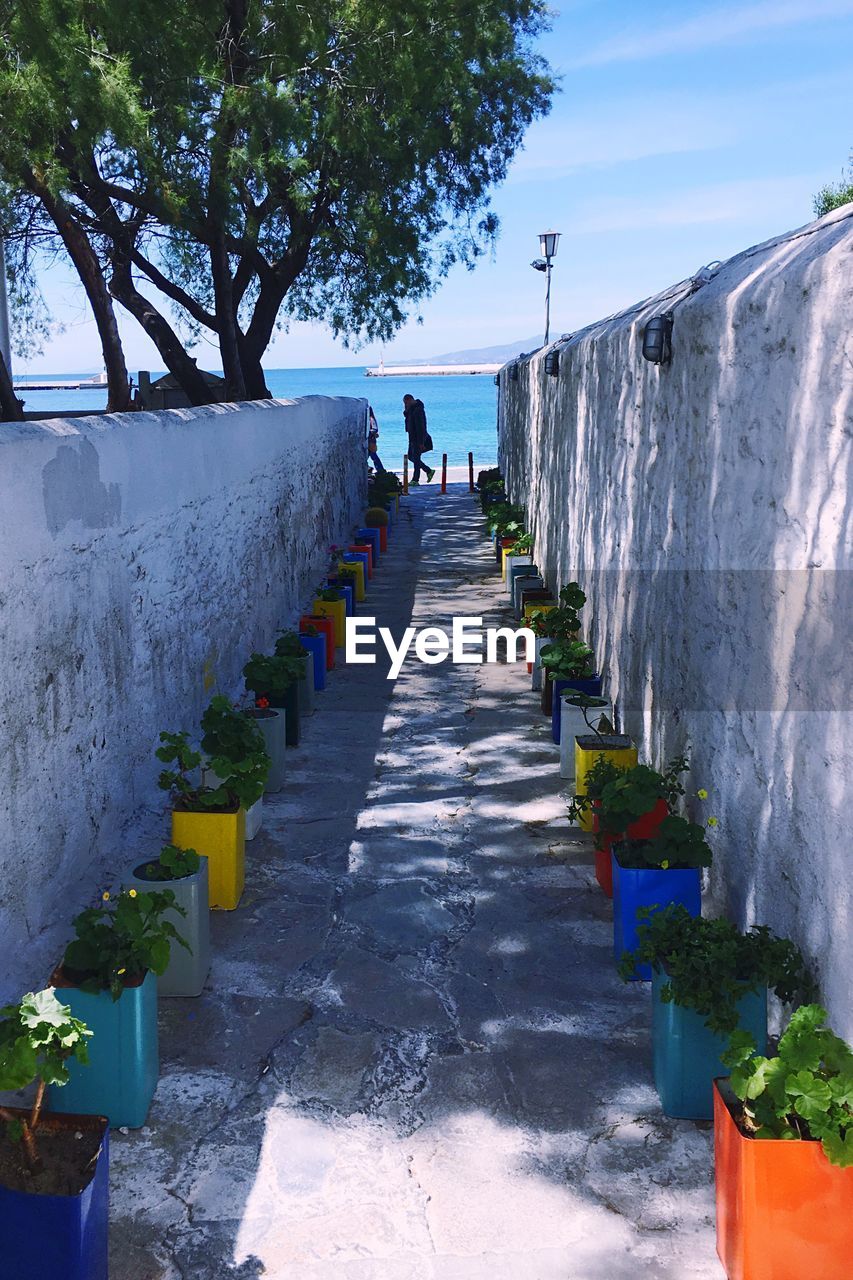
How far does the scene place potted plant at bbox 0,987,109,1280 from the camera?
2.84 metres

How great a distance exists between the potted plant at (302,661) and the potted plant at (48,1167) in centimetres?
474

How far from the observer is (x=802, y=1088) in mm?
2914

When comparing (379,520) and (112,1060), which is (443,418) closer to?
(379,520)

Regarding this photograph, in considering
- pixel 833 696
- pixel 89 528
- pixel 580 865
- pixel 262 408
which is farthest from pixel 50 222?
pixel 833 696

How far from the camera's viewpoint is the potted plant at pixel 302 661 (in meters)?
8.07

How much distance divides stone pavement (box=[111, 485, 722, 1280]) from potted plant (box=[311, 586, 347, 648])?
3784mm

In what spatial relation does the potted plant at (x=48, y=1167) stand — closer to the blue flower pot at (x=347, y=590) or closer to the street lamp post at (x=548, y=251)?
the blue flower pot at (x=347, y=590)

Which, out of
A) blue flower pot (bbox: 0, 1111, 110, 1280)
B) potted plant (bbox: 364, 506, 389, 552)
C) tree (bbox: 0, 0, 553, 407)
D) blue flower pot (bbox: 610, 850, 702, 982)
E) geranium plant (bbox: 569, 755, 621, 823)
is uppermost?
tree (bbox: 0, 0, 553, 407)

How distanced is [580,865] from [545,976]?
112cm

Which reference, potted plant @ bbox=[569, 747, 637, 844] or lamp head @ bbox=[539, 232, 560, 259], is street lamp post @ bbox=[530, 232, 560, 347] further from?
potted plant @ bbox=[569, 747, 637, 844]

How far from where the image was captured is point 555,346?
11.2 metres

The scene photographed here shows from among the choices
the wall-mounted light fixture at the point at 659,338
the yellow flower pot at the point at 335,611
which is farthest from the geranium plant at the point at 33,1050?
the yellow flower pot at the point at 335,611

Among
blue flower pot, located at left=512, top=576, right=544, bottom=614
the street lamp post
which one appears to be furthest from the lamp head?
blue flower pot, located at left=512, top=576, right=544, bottom=614

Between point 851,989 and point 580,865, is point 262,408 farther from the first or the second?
point 851,989
